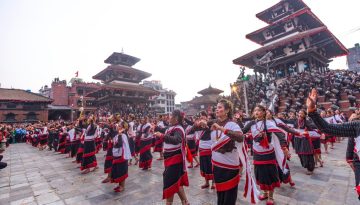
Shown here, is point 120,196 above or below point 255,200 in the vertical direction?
below

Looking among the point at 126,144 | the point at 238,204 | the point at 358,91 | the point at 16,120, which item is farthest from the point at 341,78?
the point at 16,120

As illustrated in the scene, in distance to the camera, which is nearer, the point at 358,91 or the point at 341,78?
the point at 358,91

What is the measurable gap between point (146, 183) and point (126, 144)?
4.64ft

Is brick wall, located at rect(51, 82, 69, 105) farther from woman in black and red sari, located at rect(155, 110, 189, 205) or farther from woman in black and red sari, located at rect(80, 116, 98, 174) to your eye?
woman in black and red sari, located at rect(155, 110, 189, 205)

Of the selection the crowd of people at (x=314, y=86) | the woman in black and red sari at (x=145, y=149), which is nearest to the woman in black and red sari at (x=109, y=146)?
the woman in black and red sari at (x=145, y=149)

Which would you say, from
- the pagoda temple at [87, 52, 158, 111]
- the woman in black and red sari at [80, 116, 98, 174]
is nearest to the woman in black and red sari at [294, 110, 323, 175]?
the woman in black and red sari at [80, 116, 98, 174]

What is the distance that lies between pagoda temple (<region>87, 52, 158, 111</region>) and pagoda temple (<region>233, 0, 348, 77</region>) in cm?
1701

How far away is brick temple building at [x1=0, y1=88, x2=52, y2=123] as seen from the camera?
104ft

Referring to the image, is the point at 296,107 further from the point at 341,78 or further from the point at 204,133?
the point at 204,133

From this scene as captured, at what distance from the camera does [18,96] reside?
111 feet

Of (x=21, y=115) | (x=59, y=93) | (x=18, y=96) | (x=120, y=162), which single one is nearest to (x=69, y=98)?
(x=59, y=93)

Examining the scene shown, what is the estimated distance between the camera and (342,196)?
4.36m

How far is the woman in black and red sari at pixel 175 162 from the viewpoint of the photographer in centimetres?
376

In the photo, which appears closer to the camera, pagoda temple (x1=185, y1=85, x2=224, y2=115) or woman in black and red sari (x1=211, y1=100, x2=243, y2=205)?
woman in black and red sari (x1=211, y1=100, x2=243, y2=205)
